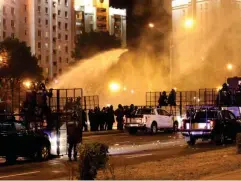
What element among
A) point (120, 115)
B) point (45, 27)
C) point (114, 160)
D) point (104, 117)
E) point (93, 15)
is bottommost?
point (114, 160)

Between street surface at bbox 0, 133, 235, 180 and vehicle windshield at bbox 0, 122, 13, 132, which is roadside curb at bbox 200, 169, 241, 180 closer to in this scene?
street surface at bbox 0, 133, 235, 180

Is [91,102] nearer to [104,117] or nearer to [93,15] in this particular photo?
[104,117]

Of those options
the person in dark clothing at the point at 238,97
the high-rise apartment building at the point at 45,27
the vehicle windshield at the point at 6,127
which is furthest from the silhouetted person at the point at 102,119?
the high-rise apartment building at the point at 45,27

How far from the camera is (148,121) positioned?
35062 mm

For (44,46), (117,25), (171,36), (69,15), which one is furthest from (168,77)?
(117,25)

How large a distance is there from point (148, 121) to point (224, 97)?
567 centimetres

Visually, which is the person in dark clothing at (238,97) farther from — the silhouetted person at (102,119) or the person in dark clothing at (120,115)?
the silhouetted person at (102,119)

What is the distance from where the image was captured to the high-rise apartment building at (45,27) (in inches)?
4439

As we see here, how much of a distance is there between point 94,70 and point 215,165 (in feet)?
202

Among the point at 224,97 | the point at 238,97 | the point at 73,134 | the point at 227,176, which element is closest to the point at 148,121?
the point at 224,97

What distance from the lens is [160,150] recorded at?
23.2 metres

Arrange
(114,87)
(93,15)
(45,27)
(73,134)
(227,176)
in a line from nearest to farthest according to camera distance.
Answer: (227,176), (73,134), (114,87), (45,27), (93,15)

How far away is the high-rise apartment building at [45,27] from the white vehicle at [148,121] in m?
76.8

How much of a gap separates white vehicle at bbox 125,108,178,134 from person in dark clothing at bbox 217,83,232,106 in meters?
5.42
